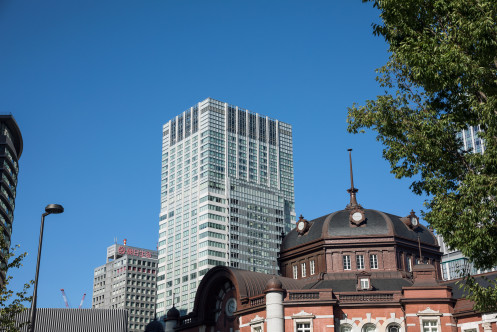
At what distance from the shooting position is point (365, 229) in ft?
171

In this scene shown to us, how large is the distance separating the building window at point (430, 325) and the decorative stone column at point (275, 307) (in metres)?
9.87

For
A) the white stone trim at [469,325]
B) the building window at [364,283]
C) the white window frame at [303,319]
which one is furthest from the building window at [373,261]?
the white window frame at [303,319]

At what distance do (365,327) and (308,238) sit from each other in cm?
1163

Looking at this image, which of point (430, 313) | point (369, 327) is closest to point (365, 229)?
point (369, 327)

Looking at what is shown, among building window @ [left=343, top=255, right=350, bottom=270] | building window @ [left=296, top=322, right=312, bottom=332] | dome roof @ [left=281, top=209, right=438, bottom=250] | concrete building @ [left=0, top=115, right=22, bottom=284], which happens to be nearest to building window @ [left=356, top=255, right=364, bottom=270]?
building window @ [left=343, top=255, right=350, bottom=270]

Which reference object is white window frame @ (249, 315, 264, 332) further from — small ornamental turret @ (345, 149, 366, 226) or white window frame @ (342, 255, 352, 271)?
small ornamental turret @ (345, 149, 366, 226)

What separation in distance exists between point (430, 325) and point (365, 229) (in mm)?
11225

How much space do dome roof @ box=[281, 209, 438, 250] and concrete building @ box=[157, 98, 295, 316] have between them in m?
89.2

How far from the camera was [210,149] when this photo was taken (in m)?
154

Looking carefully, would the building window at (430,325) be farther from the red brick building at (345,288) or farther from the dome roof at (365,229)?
the dome roof at (365,229)

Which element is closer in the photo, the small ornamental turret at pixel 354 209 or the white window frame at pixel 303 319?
the white window frame at pixel 303 319

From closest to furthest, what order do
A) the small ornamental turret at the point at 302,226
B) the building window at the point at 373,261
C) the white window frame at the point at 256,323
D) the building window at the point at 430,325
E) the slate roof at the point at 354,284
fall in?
the building window at the point at 430,325, the white window frame at the point at 256,323, the slate roof at the point at 354,284, the building window at the point at 373,261, the small ornamental turret at the point at 302,226

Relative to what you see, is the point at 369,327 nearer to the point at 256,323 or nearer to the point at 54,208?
the point at 256,323

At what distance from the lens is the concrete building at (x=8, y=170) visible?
4198 inches
